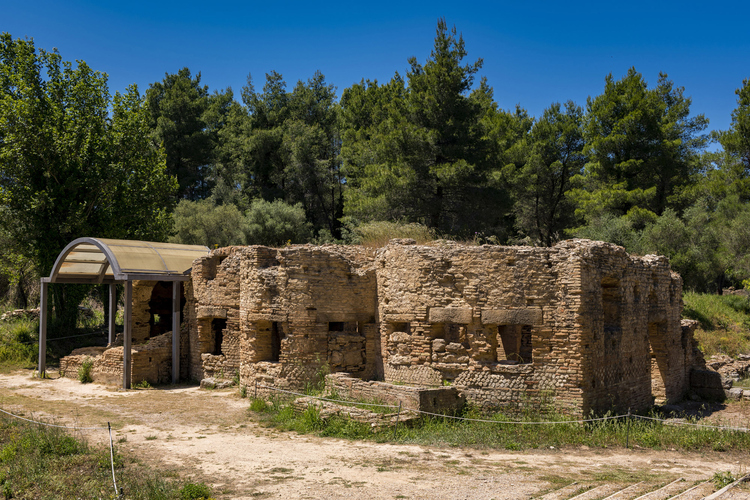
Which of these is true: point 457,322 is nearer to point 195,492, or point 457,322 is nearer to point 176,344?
point 195,492

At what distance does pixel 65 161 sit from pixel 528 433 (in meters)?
19.3

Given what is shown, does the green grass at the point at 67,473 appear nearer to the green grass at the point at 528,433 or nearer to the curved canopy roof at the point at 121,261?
the green grass at the point at 528,433

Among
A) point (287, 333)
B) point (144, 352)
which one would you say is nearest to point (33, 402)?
point (144, 352)

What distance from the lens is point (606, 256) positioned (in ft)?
41.9

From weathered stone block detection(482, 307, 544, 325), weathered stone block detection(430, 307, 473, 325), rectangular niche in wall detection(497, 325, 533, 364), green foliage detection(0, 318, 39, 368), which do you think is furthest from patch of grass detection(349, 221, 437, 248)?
green foliage detection(0, 318, 39, 368)

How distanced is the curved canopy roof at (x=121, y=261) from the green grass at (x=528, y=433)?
277 inches

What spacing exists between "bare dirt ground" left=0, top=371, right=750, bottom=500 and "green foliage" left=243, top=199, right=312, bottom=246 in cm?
1934

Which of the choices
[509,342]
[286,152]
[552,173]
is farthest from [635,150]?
[286,152]

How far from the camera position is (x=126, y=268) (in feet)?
54.1

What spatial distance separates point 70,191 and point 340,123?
1923 centimetres

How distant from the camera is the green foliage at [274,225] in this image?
32.5 metres

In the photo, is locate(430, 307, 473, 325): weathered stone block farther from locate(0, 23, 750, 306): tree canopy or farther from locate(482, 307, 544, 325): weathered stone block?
locate(0, 23, 750, 306): tree canopy

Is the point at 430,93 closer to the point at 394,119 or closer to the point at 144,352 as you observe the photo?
the point at 394,119

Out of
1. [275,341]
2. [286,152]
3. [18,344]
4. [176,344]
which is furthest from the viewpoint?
[286,152]
